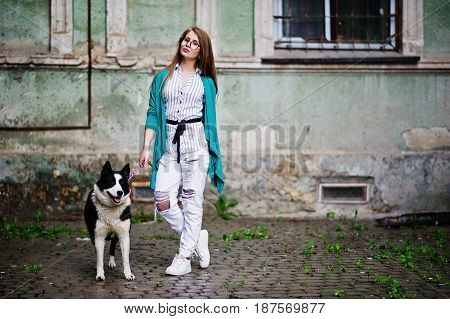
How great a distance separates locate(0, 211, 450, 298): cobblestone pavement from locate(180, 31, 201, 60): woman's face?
6.80ft

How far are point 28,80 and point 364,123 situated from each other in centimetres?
502

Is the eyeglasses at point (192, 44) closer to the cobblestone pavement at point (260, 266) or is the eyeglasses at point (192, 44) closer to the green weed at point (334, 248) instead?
the cobblestone pavement at point (260, 266)

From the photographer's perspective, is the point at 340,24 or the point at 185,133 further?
the point at 340,24

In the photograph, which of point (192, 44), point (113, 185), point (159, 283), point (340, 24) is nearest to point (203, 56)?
point (192, 44)

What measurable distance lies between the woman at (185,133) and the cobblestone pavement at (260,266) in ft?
1.87

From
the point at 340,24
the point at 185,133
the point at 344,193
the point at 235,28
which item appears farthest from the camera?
the point at 340,24

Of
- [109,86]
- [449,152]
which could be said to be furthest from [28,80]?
[449,152]

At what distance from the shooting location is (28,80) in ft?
30.1

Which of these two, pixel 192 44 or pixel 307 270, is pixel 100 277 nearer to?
pixel 307 270

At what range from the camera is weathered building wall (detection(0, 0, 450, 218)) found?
30.1 feet

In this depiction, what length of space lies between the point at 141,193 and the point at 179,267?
12.0ft

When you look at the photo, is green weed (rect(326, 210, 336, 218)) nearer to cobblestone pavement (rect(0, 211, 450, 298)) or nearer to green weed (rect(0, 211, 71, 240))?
cobblestone pavement (rect(0, 211, 450, 298))

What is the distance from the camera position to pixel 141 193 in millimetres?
9391

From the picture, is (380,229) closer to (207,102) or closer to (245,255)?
(245,255)
